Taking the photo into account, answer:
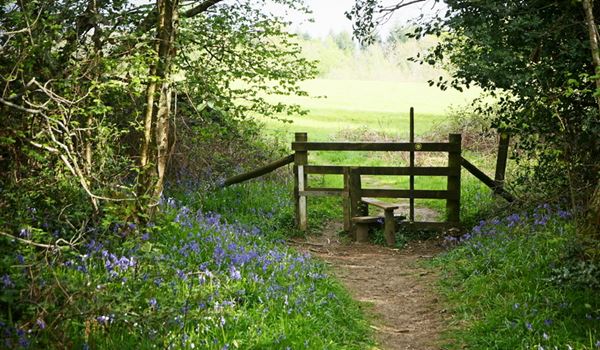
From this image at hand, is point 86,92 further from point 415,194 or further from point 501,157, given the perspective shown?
point 501,157

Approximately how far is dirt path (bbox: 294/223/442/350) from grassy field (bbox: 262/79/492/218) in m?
3.29

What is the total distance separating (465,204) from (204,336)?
10.2 meters

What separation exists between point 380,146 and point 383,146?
0.06 metres

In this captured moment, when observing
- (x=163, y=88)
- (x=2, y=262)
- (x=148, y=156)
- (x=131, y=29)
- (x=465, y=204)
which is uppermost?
(x=131, y=29)

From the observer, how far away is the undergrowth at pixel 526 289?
610 cm

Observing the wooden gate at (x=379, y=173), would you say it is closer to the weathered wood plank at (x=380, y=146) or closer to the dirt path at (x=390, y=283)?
the weathered wood plank at (x=380, y=146)

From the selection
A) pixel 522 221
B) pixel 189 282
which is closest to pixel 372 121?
pixel 522 221

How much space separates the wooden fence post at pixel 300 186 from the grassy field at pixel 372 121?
1.27 meters

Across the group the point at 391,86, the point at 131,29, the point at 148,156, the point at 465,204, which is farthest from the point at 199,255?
the point at 391,86

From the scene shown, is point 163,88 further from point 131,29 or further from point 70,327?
point 70,327

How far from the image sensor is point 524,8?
9727 millimetres

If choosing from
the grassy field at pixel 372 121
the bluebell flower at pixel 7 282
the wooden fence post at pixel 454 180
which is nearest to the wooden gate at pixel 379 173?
the wooden fence post at pixel 454 180

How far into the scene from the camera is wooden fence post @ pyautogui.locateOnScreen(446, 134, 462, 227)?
12.6m

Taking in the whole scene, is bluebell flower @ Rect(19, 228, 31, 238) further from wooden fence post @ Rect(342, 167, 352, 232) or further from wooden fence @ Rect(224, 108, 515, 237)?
wooden fence post @ Rect(342, 167, 352, 232)
